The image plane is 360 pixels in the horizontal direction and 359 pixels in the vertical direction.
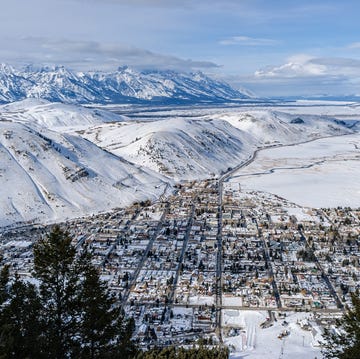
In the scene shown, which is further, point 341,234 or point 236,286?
point 341,234

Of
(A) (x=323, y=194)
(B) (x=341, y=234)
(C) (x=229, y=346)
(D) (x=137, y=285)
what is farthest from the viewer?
(A) (x=323, y=194)

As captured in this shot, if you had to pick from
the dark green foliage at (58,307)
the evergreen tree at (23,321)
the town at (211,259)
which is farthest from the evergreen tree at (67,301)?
the town at (211,259)

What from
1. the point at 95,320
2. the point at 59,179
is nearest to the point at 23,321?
the point at 95,320

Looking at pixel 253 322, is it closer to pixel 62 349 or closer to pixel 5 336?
pixel 62 349

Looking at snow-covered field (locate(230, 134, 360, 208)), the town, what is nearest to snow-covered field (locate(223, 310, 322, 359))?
the town

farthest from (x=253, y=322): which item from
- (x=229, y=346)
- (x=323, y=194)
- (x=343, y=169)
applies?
(x=343, y=169)

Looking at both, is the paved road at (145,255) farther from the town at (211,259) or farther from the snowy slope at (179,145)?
the snowy slope at (179,145)

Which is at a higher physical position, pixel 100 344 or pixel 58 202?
pixel 100 344
